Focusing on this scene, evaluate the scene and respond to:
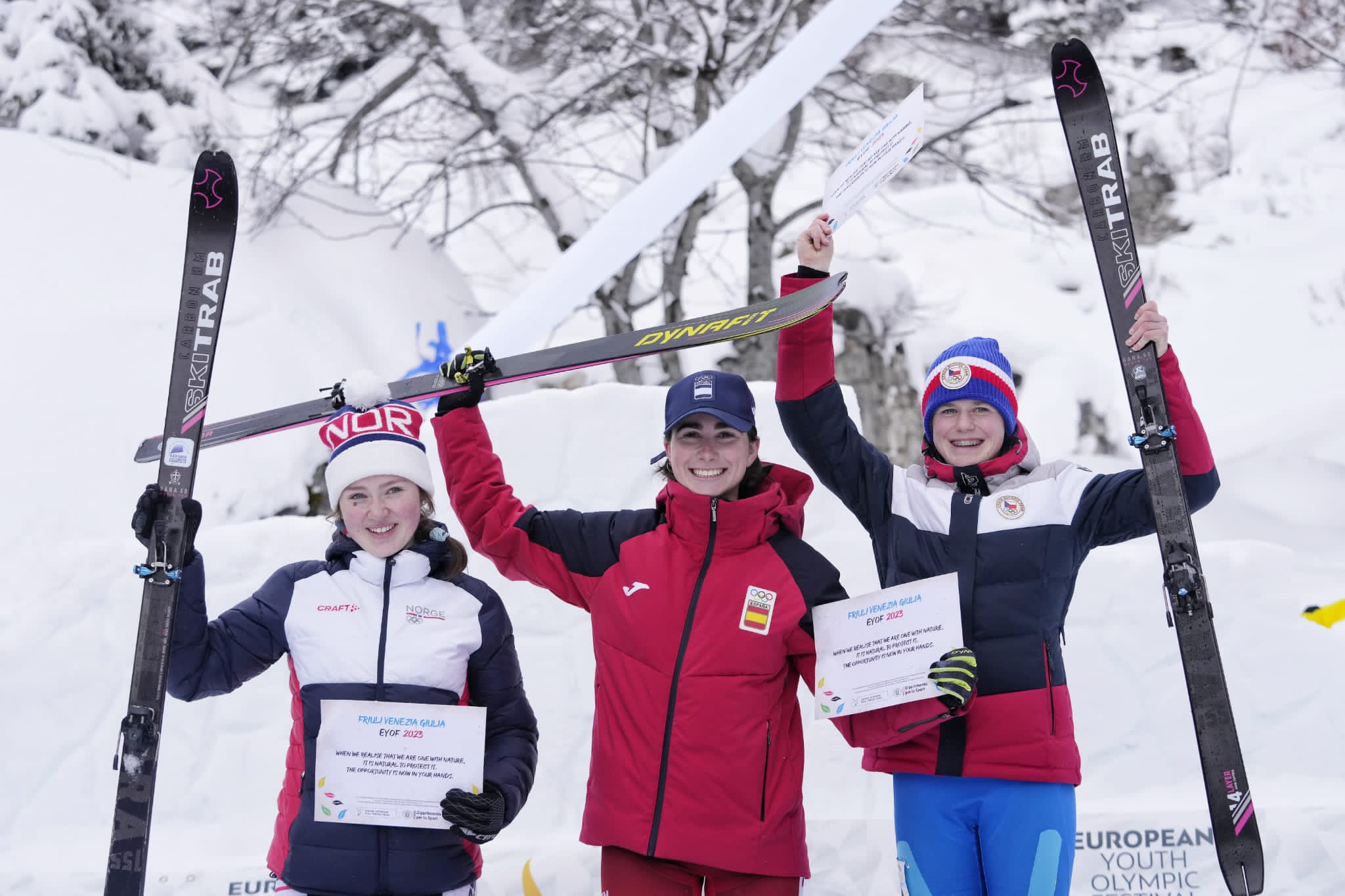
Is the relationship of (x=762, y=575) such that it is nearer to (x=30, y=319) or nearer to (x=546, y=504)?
(x=546, y=504)

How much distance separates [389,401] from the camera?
9.55 ft

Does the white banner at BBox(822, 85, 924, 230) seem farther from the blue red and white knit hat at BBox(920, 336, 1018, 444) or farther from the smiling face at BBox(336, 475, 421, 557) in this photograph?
the smiling face at BBox(336, 475, 421, 557)

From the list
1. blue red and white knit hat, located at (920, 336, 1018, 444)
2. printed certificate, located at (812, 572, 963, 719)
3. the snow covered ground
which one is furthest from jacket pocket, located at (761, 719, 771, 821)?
the snow covered ground

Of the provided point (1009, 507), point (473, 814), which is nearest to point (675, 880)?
point (473, 814)

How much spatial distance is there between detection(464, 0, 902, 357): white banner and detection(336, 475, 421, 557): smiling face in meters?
3.34

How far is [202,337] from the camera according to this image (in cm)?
292

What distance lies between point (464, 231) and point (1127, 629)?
11335 millimetres

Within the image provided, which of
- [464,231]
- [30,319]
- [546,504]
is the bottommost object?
[546,504]

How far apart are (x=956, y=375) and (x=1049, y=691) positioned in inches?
30.0

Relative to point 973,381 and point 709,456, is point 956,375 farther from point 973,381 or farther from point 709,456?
point 709,456

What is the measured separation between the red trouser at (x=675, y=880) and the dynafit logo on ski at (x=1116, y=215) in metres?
A: 1.61

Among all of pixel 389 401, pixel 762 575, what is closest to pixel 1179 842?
pixel 762 575

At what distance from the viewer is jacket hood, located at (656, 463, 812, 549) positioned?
102 inches

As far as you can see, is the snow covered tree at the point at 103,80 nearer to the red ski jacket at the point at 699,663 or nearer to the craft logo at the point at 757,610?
the red ski jacket at the point at 699,663
